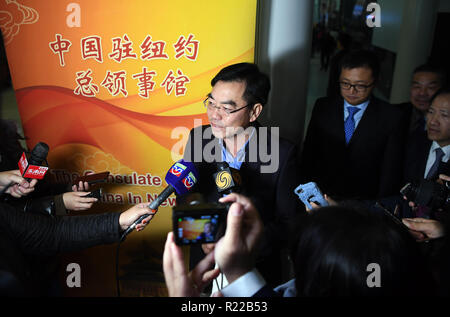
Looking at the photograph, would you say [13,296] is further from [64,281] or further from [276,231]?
[64,281]

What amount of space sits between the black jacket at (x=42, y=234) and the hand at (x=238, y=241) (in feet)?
2.08

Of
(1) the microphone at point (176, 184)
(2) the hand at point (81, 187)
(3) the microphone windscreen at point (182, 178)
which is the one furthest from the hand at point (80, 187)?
(3) the microphone windscreen at point (182, 178)

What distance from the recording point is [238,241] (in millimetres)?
739

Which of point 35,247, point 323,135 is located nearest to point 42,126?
point 35,247

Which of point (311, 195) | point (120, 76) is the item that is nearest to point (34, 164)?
point (120, 76)

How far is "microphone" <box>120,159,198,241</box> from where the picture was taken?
3.96ft

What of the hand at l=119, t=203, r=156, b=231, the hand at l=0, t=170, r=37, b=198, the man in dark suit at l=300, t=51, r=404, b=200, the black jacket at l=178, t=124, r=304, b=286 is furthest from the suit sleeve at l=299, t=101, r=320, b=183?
the hand at l=0, t=170, r=37, b=198

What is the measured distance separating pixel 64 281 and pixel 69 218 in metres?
0.95

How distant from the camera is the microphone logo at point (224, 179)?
1104mm

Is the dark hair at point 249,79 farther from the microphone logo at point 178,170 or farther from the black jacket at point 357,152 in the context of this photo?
the black jacket at point 357,152

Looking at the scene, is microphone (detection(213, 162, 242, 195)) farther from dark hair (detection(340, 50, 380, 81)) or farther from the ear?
dark hair (detection(340, 50, 380, 81))

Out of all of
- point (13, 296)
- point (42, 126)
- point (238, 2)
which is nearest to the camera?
point (13, 296)

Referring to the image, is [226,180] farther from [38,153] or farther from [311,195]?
[38,153]

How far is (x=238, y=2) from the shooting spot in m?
1.54
